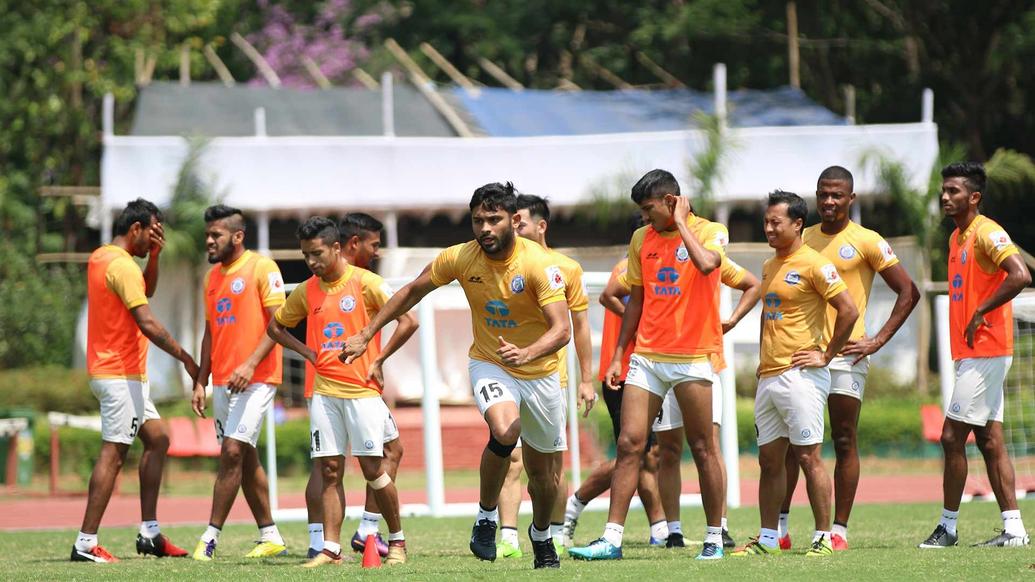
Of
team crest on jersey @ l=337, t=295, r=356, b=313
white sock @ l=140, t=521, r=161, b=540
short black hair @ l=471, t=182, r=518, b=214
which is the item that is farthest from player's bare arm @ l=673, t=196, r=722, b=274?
white sock @ l=140, t=521, r=161, b=540

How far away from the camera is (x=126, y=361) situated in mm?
11141

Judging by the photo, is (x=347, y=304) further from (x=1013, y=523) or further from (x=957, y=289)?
(x=1013, y=523)

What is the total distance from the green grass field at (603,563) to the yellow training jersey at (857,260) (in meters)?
1.64

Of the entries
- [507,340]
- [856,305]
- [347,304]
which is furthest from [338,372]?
[856,305]

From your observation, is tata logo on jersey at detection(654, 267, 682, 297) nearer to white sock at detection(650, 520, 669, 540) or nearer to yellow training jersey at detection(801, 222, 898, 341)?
yellow training jersey at detection(801, 222, 898, 341)

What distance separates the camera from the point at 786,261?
10.0 metres

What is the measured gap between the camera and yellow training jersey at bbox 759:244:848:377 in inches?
388

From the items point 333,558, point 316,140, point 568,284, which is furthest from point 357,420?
point 316,140

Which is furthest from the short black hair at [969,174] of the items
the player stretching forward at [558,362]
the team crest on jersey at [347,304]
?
the team crest on jersey at [347,304]

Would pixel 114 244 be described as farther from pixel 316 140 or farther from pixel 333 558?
pixel 316 140

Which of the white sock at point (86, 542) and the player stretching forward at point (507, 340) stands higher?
the player stretching forward at point (507, 340)

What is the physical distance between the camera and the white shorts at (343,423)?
32.5ft

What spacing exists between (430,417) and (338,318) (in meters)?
4.97

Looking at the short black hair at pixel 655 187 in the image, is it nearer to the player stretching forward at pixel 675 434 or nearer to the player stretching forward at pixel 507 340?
the player stretching forward at pixel 507 340
